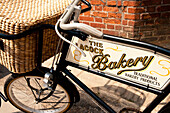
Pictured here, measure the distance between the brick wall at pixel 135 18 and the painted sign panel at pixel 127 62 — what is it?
1.43m

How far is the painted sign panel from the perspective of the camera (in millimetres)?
1509

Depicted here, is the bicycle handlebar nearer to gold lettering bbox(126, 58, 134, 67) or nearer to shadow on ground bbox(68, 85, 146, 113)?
gold lettering bbox(126, 58, 134, 67)

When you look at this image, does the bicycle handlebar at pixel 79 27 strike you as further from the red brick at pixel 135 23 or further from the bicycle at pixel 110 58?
the red brick at pixel 135 23

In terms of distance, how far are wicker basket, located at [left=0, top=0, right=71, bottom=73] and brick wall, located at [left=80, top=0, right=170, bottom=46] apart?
1267 millimetres

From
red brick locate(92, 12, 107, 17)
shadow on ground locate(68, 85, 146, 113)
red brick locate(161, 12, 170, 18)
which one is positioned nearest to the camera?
shadow on ground locate(68, 85, 146, 113)

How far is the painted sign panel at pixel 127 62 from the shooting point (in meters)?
1.51

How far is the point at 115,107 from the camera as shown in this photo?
2580mm

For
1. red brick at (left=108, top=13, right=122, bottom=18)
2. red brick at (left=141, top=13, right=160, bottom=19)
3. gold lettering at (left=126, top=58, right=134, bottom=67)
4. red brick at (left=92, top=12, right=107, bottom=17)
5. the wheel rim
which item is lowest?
the wheel rim

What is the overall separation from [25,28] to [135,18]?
1.85m

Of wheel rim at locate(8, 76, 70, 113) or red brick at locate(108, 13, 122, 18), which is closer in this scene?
wheel rim at locate(8, 76, 70, 113)

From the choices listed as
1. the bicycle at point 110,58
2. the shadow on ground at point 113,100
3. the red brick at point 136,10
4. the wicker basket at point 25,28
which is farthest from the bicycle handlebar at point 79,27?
the red brick at point 136,10

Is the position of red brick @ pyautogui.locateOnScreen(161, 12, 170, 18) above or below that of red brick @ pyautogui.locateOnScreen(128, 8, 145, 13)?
below

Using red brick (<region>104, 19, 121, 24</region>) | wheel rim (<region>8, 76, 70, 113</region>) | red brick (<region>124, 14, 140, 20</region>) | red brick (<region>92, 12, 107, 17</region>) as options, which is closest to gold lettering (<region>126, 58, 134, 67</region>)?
wheel rim (<region>8, 76, 70, 113</region>)

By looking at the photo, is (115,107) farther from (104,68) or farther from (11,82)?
(11,82)
